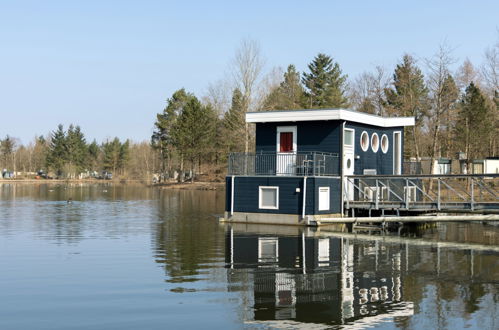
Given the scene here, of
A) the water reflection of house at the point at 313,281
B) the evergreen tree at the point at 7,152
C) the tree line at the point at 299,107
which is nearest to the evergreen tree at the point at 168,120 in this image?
the tree line at the point at 299,107

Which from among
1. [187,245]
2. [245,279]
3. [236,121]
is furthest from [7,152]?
[245,279]

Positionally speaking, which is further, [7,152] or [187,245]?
[7,152]

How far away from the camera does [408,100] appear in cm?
5334

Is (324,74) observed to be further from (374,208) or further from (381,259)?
(381,259)

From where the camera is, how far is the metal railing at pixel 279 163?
29172 mm

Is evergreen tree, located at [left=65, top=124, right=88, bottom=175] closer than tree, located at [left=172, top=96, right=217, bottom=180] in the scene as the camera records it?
No

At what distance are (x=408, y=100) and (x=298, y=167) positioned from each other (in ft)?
90.7

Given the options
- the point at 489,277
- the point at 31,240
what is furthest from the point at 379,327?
the point at 31,240

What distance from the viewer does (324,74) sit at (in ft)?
283

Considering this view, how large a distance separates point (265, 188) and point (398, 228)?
6.96m

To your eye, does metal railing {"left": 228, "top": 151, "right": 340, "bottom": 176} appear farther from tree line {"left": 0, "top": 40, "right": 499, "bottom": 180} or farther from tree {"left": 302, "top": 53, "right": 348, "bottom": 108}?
tree {"left": 302, "top": 53, "right": 348, "bottom": 108}

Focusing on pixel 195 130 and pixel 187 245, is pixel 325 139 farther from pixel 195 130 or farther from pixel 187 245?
pixel 195 130

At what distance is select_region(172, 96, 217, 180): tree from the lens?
279 feet

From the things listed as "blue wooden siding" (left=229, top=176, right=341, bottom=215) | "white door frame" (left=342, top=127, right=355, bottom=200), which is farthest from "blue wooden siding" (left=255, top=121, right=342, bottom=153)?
"blue wooden siding" (left=229, top=176, right=341, bottom=215)
